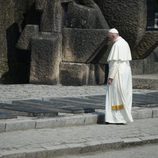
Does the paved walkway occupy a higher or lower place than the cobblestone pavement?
lower

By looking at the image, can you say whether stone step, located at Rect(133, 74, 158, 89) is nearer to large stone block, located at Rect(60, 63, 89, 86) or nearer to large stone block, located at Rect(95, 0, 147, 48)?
large stone block, located at Rect(95, 0, 147, 48)

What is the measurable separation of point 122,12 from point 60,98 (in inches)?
165

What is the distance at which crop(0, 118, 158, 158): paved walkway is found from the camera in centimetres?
726

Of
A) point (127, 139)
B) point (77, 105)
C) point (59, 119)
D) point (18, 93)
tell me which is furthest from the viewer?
point (18, 93)

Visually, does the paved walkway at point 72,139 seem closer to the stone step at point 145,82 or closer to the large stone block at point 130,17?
the stone step at point 145,82

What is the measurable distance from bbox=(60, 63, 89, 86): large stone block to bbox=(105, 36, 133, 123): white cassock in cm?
501

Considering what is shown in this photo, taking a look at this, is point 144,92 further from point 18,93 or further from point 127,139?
point 127,139

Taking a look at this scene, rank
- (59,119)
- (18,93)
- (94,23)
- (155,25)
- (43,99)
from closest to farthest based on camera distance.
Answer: (59,119) < (43,99) < (18,93) < (94,23) < (155,25)

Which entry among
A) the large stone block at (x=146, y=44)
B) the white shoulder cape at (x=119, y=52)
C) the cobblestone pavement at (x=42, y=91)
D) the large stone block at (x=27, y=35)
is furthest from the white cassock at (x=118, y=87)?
the large stone block at (x=146, y=44)

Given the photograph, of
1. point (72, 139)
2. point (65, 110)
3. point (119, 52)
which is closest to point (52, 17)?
point (65, 110)

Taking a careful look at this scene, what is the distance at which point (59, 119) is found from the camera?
360 inches

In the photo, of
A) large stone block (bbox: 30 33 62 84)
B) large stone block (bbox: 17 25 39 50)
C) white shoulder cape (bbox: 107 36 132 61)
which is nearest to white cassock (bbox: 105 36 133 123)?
white shoulder cape (bbox: 107 36 132 61)

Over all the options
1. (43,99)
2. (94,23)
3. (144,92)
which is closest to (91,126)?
(43,99)

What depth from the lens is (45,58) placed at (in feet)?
46.8
